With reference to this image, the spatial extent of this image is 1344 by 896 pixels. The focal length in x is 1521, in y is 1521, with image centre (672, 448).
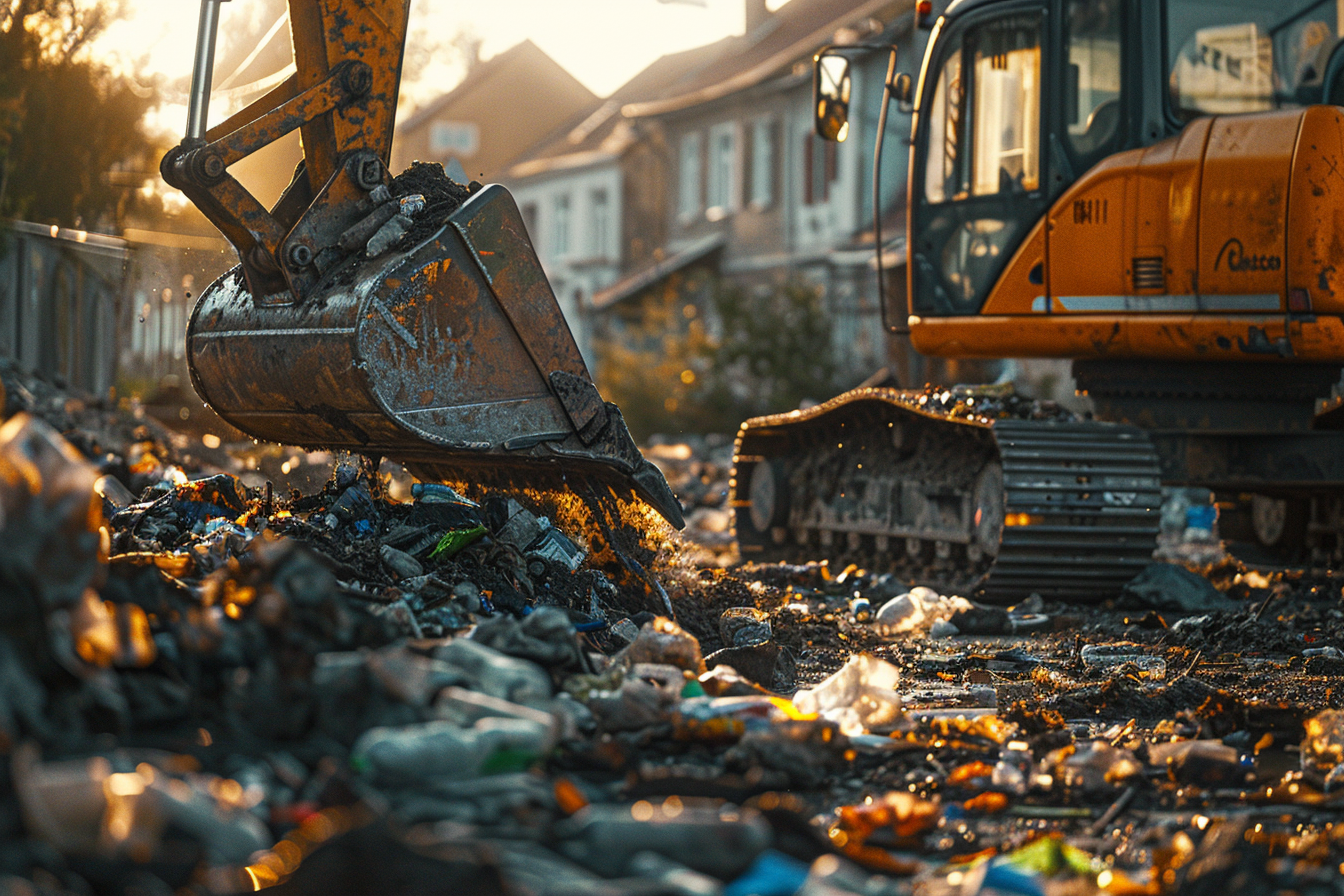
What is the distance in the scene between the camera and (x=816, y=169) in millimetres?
25750

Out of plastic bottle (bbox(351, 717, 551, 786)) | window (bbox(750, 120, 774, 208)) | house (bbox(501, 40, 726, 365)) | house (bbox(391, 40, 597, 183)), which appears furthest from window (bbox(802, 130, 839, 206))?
plastic bottle (bbox(351, 717, 551, 786))

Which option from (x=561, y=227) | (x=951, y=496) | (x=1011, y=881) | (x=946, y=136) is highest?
(x=561, y=227)

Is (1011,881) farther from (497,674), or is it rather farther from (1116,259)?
(1116,259)

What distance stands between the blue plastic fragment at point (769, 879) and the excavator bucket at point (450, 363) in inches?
128

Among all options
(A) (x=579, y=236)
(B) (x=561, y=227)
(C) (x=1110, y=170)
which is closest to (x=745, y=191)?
(A) (x=579, y=236)

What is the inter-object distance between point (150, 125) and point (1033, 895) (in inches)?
599

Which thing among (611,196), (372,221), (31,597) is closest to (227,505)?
(372,221)

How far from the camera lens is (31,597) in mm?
3236

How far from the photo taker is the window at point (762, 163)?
2730 centimetres

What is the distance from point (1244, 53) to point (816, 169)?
17.9 meters

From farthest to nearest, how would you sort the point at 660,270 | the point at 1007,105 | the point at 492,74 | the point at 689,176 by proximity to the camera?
the point at 492,74 < the point at 689,176 < the point at 660,270 < the point at 1007,105

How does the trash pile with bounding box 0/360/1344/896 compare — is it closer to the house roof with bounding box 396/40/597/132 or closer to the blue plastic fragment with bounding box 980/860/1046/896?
the blue plastic fragment with bounding box 980/860/1046/896

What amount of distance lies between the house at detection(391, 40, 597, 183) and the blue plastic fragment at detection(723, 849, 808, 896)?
142ft

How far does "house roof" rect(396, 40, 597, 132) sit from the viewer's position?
150 feet
